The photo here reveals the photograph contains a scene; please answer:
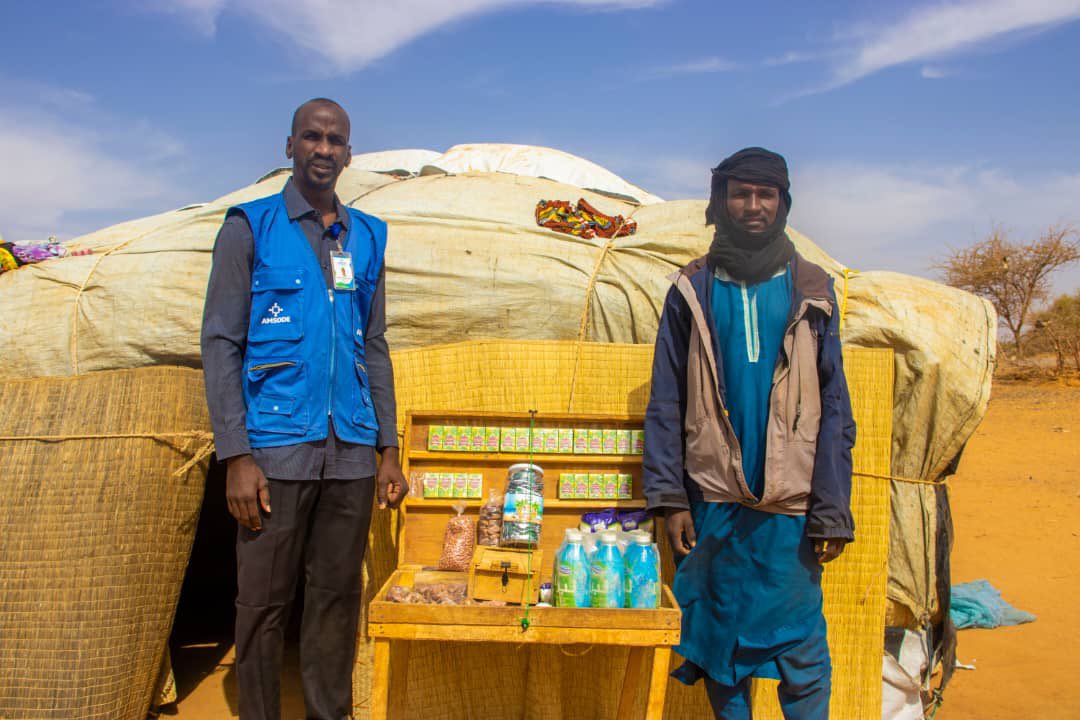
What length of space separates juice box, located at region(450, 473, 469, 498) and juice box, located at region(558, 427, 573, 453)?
389 mm

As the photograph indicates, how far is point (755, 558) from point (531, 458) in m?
0.97

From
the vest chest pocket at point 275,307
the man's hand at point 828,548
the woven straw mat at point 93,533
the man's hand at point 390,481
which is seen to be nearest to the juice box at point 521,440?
the man's hand at point 390,481

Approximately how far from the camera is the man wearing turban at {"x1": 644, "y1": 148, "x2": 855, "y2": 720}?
2637 mm

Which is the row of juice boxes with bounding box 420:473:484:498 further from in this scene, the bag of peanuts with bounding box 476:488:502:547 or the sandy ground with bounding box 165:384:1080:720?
the sandy ground with bounding box 165:384:1080:720

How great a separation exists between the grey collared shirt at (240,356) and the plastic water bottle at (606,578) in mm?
814

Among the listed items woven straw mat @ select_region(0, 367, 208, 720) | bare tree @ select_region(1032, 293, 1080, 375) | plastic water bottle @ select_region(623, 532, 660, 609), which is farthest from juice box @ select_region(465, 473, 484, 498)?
bare tree @ select_region(1032, 293, 1080, 375)

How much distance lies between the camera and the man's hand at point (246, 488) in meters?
2.47

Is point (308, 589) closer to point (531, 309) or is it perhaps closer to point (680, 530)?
point (680, 530)

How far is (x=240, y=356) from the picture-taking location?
2.58 m

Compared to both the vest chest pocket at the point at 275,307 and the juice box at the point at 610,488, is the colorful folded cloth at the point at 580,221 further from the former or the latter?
the vest chest pocket at the point at 275,307

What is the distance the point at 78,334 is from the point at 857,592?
3.57 meters

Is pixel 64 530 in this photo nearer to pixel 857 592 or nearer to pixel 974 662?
pixel 857 592

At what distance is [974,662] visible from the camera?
14.7ft

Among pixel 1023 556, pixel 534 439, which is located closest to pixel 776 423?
pixel 534 439
